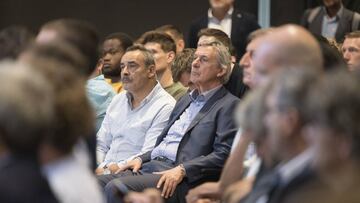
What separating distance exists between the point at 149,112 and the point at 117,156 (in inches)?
11.2

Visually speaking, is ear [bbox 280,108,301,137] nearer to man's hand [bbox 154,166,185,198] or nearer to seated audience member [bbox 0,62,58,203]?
seated audience member [bbox 0,62,58,203]

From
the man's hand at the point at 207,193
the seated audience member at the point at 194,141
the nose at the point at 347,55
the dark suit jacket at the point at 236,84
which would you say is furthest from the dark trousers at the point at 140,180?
the nose at the point at 347,55

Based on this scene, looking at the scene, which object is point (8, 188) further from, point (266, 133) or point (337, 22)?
point (337, 22)

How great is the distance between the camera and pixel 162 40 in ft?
18.5

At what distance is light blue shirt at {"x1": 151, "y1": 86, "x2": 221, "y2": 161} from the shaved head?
146cm

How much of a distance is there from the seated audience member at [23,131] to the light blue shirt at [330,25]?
418 cm

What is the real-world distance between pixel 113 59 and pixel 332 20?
156 cm

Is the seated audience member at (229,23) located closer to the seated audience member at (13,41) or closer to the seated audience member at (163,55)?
the seated audience member at (163,55)

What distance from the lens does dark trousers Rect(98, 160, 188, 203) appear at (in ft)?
13.3

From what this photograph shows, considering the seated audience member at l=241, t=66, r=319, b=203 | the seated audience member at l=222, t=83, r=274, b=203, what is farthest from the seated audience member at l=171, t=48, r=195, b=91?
the seated audience member at l=241, t=66, r=319, b=203

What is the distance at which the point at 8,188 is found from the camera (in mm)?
2057

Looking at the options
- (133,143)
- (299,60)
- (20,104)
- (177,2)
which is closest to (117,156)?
(133,143)

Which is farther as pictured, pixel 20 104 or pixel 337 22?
pixel 337 22

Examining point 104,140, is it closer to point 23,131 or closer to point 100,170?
point 100,170
